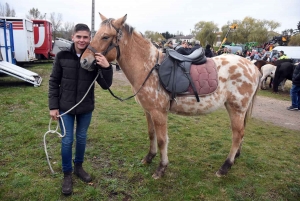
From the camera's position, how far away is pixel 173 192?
2.89 meters

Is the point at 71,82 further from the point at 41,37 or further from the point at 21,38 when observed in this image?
the point at 41,37

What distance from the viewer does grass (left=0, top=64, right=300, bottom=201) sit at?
2.84 meters

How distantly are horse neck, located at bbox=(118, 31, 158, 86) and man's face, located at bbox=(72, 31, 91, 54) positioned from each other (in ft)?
1.53

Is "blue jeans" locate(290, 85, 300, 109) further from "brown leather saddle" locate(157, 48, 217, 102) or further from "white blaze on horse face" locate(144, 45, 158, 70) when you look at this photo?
"white blaze on horse face" locate(144, 45, 158, 70)

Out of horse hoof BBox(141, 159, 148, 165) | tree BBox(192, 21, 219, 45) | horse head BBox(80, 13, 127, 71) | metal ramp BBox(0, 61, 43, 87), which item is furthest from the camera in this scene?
tree BBox(192, 21, 219, 45)

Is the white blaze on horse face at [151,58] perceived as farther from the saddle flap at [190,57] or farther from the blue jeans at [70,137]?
the blue jeans at [70,137]

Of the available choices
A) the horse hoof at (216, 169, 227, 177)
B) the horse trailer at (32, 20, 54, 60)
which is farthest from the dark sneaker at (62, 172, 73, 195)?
the horse trailer at (32, 20, 54, 60)

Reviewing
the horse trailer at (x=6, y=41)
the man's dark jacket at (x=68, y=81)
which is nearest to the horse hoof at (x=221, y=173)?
the man's dark jacket at (x=68, y=81)

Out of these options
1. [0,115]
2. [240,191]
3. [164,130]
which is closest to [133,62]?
[164,130]

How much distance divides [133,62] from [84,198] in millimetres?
1911

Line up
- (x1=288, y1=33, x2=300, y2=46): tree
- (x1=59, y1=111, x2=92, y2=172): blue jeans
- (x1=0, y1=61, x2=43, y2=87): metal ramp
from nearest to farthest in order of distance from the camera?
1. (x1=59, y1=111, x2=92, y2=172): blue jeans
2. (x1=0, y1=61, x2=43, y2=87): metal ramp
3. (x1=288, y1=33, x2=300, y2=46): tree

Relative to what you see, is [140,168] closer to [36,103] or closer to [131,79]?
[131,79]

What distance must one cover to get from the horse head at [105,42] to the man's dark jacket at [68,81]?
19 centimetres

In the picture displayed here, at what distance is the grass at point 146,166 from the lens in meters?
2.84
